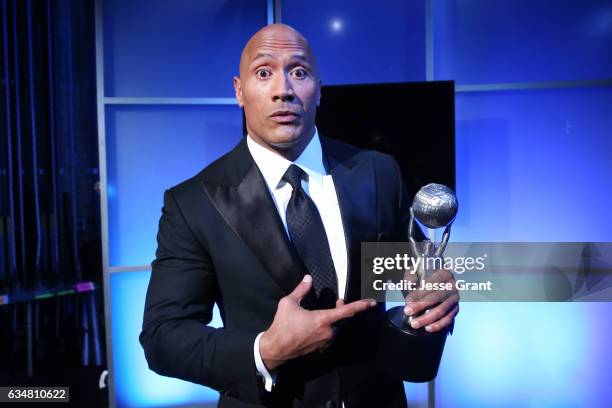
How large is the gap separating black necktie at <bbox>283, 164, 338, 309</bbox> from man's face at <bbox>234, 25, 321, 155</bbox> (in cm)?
11

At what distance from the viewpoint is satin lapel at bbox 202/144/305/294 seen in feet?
2.64

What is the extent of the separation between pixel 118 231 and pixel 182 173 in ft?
1.35

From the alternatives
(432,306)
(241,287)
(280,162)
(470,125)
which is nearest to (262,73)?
(280,162)

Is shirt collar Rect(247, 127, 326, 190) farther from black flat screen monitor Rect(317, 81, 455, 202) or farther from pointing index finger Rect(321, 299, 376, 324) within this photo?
black flat screen monitor Rect(317, 81, 455, 202)

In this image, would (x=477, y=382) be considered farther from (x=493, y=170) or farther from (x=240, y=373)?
(x=240, y=373)

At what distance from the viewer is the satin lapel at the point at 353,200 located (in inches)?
33.1

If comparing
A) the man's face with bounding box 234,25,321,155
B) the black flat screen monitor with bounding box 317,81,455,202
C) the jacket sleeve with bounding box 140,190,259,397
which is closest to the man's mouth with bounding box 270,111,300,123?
the man's face with bounding box 234,25,321,155

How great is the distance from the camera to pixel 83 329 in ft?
8.83

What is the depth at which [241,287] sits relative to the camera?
2.75 feet

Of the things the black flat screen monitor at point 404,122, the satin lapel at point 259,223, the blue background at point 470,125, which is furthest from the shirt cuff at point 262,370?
the blue background at point 470,125

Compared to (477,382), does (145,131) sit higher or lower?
higher

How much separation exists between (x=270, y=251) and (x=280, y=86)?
0.29 meters

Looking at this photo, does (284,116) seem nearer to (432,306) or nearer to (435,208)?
(435,208)

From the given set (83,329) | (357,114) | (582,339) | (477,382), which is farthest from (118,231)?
(582,339)
